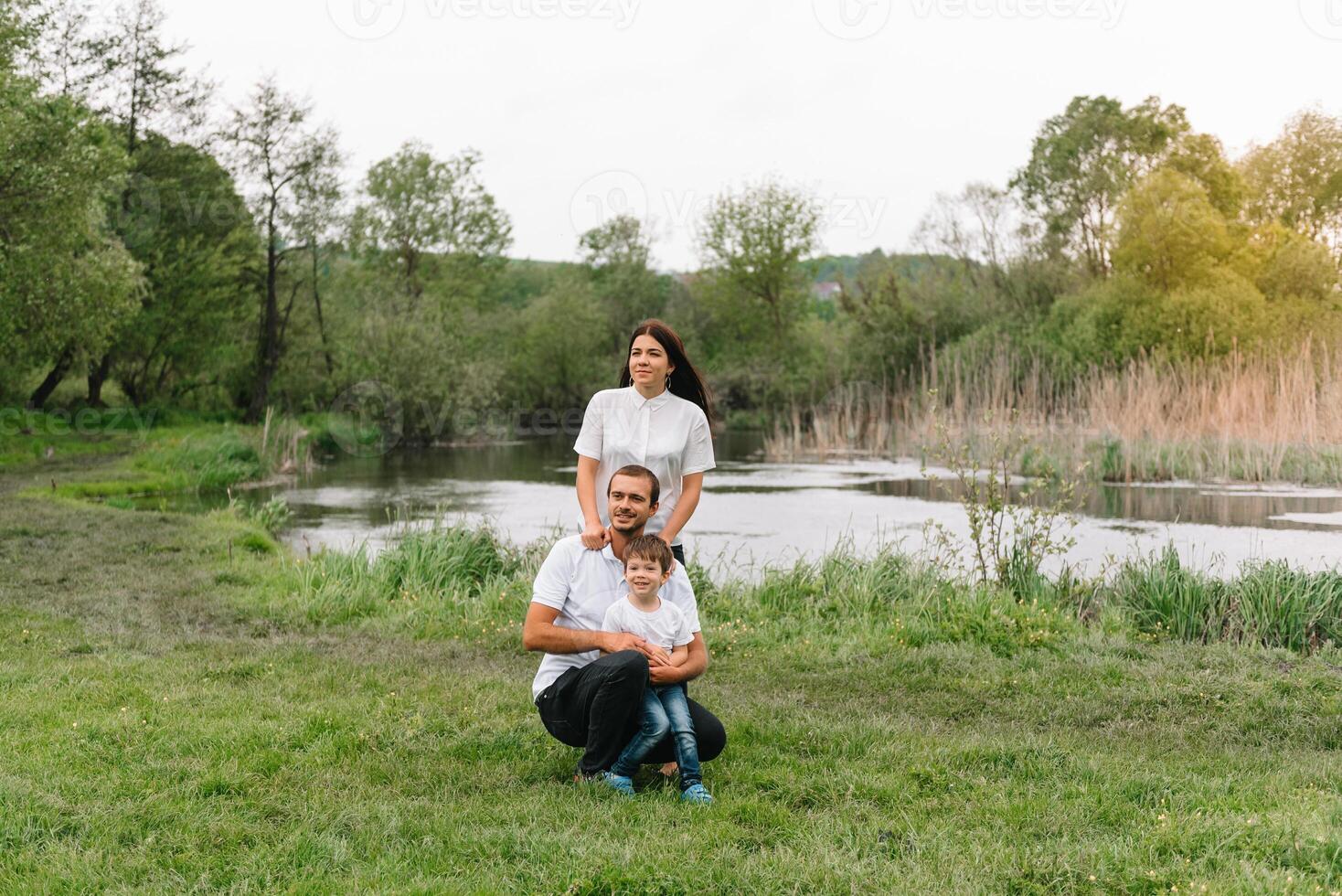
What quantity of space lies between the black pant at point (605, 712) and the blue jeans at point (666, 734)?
0.04 meters

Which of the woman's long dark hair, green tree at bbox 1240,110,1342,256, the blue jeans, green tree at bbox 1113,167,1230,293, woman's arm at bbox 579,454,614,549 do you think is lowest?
the blue jeans

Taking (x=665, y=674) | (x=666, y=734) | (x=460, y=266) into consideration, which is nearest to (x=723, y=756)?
(x=666, y=734)

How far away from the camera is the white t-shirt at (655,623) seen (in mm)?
4602

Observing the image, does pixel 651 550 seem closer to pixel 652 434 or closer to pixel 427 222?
pixel 652 434

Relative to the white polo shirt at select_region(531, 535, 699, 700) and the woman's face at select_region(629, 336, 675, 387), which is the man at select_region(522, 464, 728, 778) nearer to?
the white polo shirt at select_region(531, 535, 699, 700)

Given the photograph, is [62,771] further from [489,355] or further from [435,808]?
[489,355]

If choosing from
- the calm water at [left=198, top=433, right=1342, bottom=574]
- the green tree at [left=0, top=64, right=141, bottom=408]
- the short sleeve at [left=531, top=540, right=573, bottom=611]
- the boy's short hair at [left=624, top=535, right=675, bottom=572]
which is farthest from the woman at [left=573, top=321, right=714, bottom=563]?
the green tree at [left=0, top=64, right=141, bottom=408]

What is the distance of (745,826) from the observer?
4164 millimetres

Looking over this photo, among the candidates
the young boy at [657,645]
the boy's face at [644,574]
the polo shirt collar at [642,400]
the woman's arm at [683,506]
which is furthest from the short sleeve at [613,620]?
the polo shirt collar at [642,400]

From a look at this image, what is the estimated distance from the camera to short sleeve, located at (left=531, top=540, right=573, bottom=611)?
184 inches

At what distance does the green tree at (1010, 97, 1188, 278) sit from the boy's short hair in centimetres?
4707

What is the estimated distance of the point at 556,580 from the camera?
471 cm

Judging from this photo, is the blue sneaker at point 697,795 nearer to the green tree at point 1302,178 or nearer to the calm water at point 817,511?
the calm water at point 817,511

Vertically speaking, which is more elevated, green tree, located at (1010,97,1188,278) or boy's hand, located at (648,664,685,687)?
green tree, located at (1010,97,1188,278)
